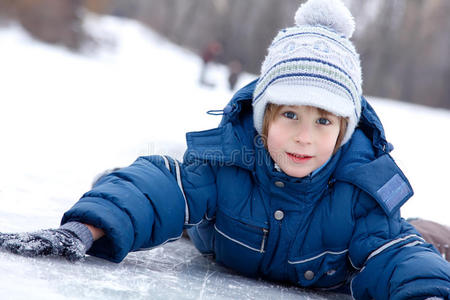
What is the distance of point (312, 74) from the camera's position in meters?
1.43

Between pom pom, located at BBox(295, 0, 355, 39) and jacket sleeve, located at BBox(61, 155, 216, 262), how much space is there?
0.55m

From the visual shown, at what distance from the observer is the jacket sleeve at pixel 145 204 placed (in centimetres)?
124

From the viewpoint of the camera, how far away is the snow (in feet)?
3.62


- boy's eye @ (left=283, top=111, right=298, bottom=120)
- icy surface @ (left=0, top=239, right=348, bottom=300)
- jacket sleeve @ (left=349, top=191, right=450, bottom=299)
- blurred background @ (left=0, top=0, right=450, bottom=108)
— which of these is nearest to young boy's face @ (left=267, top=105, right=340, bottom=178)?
boy's eye @ (left=283, top=111, right=298, bottom=120)

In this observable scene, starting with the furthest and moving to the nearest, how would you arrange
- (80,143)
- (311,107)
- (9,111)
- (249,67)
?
(249,67) → (9,111) → (80,143) → (311,107)

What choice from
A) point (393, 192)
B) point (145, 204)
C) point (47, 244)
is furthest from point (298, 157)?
point (47, 244)

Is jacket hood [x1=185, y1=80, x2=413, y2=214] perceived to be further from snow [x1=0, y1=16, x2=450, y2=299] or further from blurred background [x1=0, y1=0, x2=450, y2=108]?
blurred background [x1=0, y1=0, x2=450, y2=108]

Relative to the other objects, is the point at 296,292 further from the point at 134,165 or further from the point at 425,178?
the point at 425,178

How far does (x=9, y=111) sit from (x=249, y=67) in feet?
60.6

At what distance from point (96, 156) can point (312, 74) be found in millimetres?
1792

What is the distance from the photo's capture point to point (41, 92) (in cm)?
542

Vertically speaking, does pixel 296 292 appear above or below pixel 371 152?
below

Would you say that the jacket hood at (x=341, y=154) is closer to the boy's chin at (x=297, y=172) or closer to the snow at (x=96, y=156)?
the boy's chin at (x=297, y=172)

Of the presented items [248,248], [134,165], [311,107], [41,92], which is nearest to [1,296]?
[134,165]
